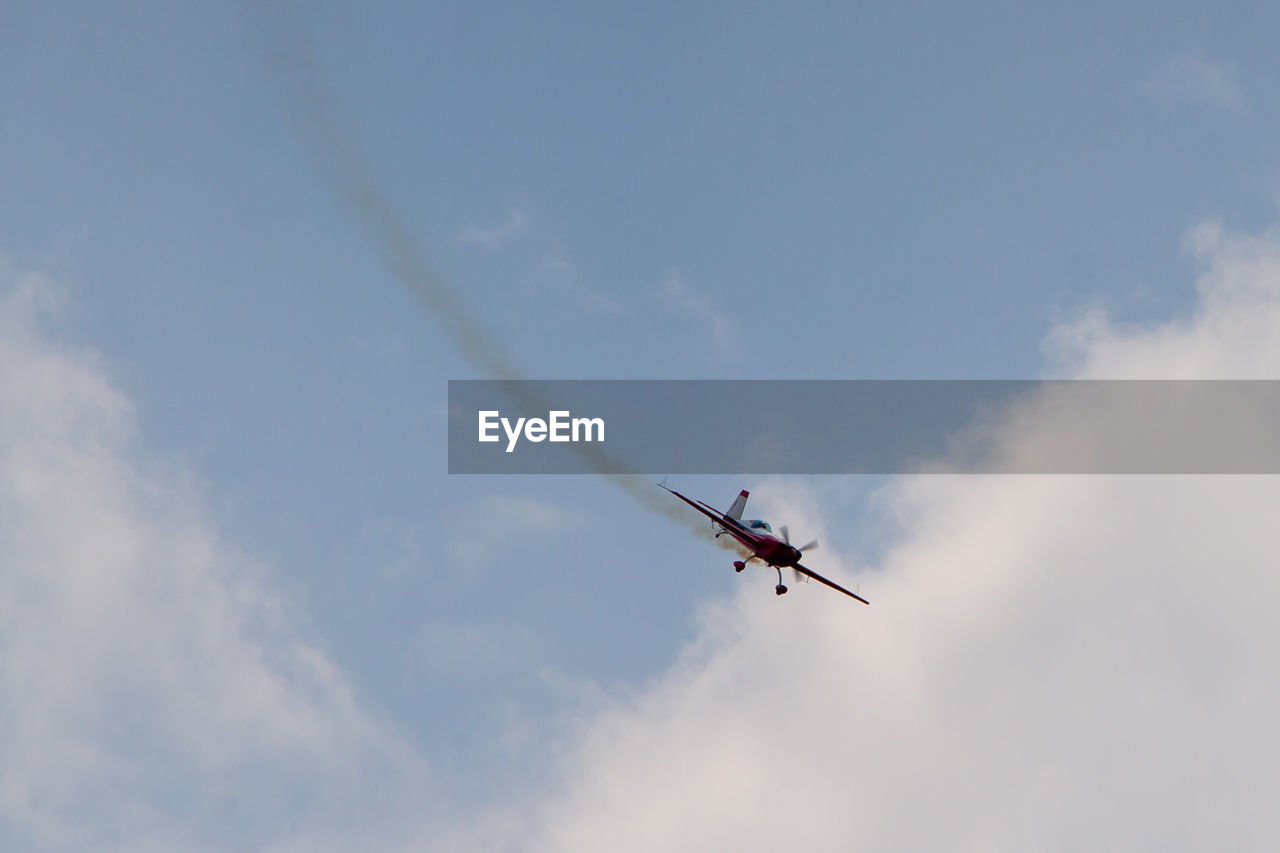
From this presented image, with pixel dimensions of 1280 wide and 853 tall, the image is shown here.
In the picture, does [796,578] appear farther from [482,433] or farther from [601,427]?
[482,433]

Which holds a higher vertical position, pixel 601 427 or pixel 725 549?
pixel 601 427

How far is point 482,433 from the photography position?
82.9 meters

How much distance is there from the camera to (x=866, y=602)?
88562mm

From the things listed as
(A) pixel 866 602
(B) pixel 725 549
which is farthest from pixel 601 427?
(A) pixel 866 602

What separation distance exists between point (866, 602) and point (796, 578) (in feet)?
23.5

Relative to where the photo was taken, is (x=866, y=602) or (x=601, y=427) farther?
(x=866, y=602)

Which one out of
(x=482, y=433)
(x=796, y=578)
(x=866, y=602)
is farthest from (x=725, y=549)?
(x=482, y=433)

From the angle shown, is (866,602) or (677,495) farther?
(866,602)

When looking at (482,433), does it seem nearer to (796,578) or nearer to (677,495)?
(677,495)

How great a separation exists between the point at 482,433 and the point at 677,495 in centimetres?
1650

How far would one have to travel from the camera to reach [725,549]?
87938 mm

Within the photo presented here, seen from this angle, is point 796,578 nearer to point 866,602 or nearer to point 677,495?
point 866,602

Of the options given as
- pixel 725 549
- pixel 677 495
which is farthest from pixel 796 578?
pixel 677 495

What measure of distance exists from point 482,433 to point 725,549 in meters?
22.9
